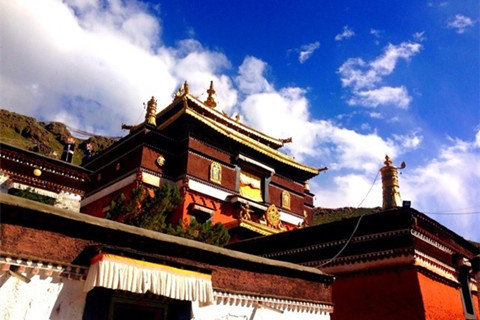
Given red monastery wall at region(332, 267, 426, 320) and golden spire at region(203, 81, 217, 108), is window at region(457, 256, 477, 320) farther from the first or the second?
golden spire at region(203, 81, 217, 108)

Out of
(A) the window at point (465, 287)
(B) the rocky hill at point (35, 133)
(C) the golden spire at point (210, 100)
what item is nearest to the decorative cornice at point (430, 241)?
(A) the window at point (465, 287)

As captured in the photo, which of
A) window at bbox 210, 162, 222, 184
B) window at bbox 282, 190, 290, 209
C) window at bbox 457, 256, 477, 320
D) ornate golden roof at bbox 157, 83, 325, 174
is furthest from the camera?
window at bbox 282, 190, 290, 209

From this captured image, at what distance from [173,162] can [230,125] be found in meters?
5.62

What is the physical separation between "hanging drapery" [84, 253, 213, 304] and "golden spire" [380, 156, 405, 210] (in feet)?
33.8

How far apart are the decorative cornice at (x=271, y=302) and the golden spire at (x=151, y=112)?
13.4 meters

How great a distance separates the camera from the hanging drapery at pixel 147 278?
19.7 feet

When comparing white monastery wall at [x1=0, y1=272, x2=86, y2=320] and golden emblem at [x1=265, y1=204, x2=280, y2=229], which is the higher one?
golden emblem at [x1=265, y1=204, x2=280, y2=229]

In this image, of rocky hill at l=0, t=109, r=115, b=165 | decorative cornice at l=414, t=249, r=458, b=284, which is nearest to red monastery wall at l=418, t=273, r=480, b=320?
decorative cornice at l=414, t=249, r=458, b=284

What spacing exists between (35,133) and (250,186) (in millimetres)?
51549

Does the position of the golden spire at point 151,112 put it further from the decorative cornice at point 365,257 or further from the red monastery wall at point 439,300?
the red monastery wall at point 439,300

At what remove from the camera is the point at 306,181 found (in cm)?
2716

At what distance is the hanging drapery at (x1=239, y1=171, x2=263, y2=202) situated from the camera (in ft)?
71.8

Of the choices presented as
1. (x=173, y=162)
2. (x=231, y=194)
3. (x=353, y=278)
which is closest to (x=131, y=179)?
(x=173, y=162)

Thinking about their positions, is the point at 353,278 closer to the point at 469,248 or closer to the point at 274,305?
the point at 274,305
